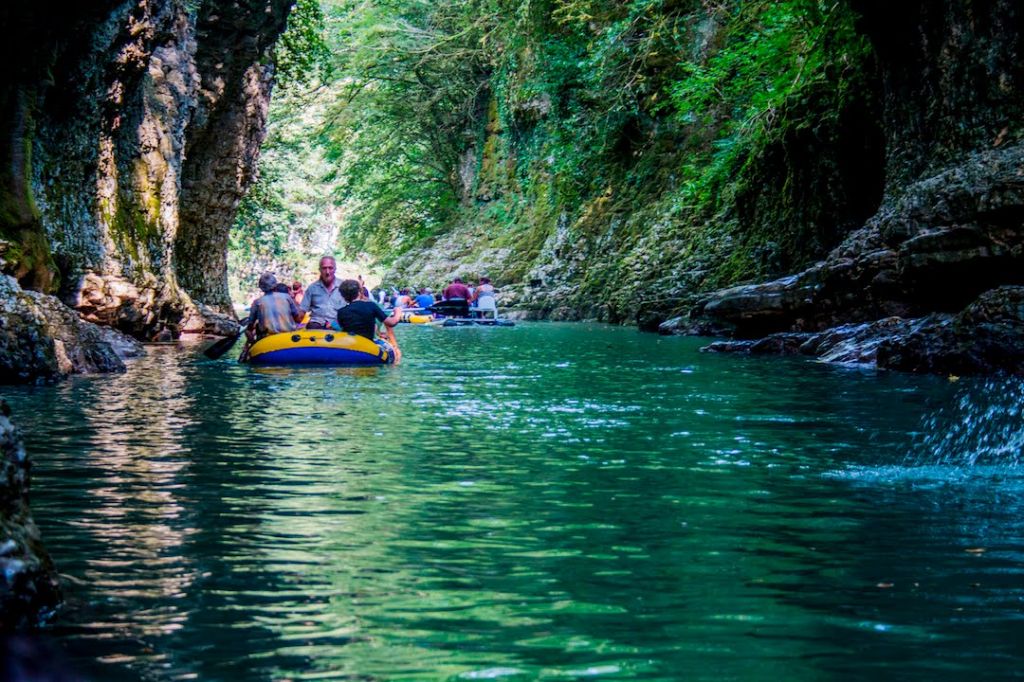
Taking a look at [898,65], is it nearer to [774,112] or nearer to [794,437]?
[774,112]

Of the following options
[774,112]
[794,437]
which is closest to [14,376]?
[794,437]

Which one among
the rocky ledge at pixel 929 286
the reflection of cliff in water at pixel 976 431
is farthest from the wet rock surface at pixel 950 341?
the reflection of cliff in water at pixel 976 431

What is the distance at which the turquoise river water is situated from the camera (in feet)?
12.5

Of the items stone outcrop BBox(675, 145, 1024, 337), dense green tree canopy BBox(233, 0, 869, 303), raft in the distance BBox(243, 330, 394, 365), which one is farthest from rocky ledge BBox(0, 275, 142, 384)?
dense green tree canopy BBox(233, 0, 869, 303)

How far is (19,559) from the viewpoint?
381cm

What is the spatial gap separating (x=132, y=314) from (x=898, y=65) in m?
13.2

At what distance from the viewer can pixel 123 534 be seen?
5.46 metres

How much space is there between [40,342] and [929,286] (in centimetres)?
1115

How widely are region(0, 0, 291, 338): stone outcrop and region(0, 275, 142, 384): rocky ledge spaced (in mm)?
1600

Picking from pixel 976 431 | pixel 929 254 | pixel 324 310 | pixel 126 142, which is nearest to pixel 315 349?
pixel 324 310

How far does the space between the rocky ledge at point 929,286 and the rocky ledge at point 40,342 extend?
9607mm

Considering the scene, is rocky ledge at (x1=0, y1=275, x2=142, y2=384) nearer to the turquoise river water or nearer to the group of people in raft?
the turquoise river water

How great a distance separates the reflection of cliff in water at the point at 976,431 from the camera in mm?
8031

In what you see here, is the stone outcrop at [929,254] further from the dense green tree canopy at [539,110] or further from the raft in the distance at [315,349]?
the raft in the distance at [315,349]
